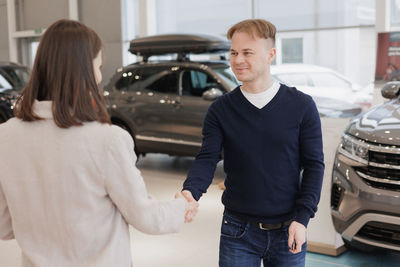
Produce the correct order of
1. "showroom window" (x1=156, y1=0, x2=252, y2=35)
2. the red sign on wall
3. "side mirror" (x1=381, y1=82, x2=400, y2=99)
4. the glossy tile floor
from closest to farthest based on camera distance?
the glossy tile floor, "side mirror" (x1=381, y1=82, x2=400, y2=99), the red sign on wall, "showroom window" (x1=156, y1=0, x2=252, y2=35)

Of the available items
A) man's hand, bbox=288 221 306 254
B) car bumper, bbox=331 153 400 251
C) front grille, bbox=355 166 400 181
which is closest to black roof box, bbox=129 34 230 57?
car bumper, bbox=331 153 400 251

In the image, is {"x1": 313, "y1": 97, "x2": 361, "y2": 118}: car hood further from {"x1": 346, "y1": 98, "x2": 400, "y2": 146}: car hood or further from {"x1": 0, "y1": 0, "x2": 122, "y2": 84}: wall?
{"x1": 0, "y1": 0, "x2": 122, "y2": 84}: wall

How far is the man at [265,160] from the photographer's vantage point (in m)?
1.99

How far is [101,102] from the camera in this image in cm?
153

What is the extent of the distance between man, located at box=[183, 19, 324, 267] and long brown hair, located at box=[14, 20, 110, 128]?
0.67 meters

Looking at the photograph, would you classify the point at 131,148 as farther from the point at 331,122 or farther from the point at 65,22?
the point at 331,122

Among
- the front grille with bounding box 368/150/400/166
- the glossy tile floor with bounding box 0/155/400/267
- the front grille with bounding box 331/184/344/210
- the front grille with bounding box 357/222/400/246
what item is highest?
the front grille with bounding box 368/150/400/166

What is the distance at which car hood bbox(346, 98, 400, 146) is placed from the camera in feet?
11.2

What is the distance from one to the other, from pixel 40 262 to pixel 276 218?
2.94 feet

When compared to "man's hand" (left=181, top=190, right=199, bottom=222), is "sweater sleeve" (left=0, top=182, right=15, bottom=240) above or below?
above

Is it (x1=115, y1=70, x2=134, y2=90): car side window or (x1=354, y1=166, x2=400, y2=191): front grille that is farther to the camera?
(x1=115, y1=70, x2=134, y2=90): car side window

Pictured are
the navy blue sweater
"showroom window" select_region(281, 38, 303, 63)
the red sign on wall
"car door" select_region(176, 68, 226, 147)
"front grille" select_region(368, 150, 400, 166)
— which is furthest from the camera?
"showroom window" select_region(281, 38, 303, 63)

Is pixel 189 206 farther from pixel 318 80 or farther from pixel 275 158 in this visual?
pixel 318 80

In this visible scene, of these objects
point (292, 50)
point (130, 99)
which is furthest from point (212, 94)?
point (292, 50)
